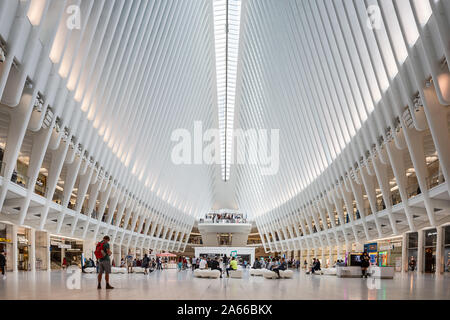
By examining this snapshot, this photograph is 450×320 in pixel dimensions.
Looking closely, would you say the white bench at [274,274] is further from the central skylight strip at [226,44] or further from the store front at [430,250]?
the central skylight strip at [226,44]

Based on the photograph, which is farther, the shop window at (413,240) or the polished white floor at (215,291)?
the shop window at (413,240)

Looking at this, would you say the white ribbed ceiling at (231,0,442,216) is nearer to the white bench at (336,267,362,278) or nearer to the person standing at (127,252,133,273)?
the white bench at (336,267,362,278)

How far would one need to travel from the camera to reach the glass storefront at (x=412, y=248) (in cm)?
2593

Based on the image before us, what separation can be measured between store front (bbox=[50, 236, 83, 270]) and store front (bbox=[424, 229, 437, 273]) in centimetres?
2332

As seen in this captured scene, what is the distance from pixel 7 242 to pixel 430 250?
2192cm

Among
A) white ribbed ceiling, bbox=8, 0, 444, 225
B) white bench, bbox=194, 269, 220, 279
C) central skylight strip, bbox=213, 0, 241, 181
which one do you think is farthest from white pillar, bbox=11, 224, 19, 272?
central skylight strip, bbox=213, 0, 241, 181

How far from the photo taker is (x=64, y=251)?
33.9m

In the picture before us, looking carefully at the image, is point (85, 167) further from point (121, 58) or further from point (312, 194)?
point (312, 194)

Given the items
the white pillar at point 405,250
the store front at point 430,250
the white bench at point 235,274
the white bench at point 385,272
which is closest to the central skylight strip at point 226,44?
the white pillar at point 405,250

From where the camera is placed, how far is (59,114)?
19.1 m

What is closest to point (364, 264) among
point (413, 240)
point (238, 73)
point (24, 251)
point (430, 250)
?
point (430, 250)

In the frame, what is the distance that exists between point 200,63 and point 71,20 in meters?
21.7

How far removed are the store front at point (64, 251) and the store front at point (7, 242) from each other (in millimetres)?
7477
